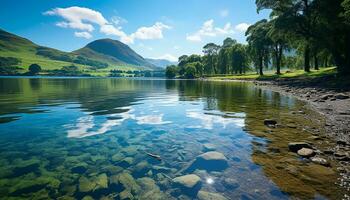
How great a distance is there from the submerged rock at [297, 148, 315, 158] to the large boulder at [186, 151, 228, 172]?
361cm

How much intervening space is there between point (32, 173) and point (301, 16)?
55120mm

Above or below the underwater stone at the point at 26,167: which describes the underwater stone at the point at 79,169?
below

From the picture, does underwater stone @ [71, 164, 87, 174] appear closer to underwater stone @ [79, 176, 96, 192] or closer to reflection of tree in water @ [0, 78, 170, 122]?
underwater stone @ [79, 176, 96, 192]

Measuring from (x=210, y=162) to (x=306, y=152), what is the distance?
4586 millimetres

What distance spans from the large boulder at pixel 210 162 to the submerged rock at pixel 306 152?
11.8ft

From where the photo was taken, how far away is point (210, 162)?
34.2 ft

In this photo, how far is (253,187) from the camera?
8016 mm

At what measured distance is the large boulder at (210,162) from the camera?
9.87m

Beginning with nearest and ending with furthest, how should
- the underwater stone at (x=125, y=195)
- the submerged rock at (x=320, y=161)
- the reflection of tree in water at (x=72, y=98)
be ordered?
the underwater stone at (x=125, y=195)
the submerged rock at (x=320, y=161)
the reflection of tree in water at (x=72, y=98)

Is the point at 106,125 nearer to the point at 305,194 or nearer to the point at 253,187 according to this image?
the point at 253,187

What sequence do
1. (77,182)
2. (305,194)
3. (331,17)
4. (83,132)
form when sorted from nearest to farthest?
(305,194)
(77,182)
(83,132)
(331,17)

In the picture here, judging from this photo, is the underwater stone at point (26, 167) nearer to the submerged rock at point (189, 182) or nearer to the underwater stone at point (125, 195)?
the underwater stone at point (125, 195)

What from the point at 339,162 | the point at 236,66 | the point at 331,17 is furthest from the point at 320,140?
the point at 236,66

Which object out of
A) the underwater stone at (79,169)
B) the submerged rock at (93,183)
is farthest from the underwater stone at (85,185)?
the underwater stone at (79,169)
